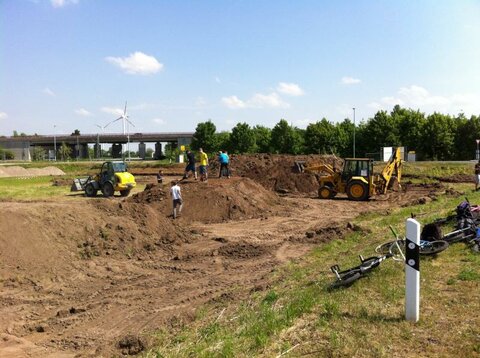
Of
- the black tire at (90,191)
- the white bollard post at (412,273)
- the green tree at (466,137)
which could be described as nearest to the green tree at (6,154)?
the black tire at (90,191)

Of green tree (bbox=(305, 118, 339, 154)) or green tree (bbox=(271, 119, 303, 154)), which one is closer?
green tree (bbox=(305, 118, 339, 154))

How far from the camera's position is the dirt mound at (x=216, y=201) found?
65.7 ft

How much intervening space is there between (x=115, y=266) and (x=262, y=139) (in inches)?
2577

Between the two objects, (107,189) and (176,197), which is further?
(107,189)

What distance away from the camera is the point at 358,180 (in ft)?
82.8

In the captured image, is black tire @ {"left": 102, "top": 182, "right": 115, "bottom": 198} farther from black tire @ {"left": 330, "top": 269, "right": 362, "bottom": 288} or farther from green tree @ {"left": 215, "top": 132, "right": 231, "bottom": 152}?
green tree @ {"left": 215, "top": 132, "right": 231, "bottom": 152}

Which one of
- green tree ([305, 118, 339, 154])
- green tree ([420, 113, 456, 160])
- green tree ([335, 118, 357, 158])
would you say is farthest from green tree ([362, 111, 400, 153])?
green tree ([305, 118, 339, 154])

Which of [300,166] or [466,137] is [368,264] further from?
[466,137]

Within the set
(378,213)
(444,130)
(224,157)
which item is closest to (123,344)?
(378,213)

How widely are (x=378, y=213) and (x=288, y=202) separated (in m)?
6.37

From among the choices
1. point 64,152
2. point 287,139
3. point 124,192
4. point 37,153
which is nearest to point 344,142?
point 287,139

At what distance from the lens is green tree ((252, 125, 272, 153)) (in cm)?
7419

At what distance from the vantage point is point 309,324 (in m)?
5.40

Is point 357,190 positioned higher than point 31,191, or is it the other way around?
point 357,190
